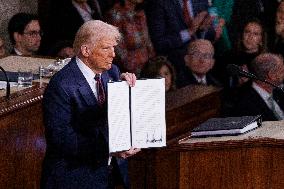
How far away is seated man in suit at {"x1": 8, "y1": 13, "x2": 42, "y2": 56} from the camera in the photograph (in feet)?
21.5

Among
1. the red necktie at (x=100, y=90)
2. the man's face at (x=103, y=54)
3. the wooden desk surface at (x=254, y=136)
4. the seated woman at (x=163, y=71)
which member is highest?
the seated woman at (x=163, y=71)

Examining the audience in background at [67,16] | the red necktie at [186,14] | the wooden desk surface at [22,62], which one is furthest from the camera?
the audience in background at [67,16]

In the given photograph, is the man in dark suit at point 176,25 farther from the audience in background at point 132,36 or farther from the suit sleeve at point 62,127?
the suit sleeve at point 62,127

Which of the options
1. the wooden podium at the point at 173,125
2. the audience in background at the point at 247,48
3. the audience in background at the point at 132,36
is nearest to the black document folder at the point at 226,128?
the wooden podium at the point at 173,125

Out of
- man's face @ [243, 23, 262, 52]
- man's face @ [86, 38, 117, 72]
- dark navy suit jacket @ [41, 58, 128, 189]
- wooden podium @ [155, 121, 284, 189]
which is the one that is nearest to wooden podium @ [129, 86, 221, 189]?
man's face @ [243, 23, 262, 52]

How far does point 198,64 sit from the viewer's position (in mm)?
7004

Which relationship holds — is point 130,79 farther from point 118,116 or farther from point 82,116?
point 82,116

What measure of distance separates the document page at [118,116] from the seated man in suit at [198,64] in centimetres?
342

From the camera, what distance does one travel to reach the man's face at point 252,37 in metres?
6.70

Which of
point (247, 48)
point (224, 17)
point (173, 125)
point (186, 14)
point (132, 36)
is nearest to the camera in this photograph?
point (173, 125)

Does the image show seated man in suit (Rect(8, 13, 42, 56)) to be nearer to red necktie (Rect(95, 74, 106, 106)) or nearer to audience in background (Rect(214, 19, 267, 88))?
audience in background (Rect(214, 19, 267, 88))

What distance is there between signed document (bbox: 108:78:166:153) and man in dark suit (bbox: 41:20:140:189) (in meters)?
0.05

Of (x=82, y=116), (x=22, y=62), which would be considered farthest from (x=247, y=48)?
(x=82, y=116)

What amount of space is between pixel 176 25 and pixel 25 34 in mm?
1328
